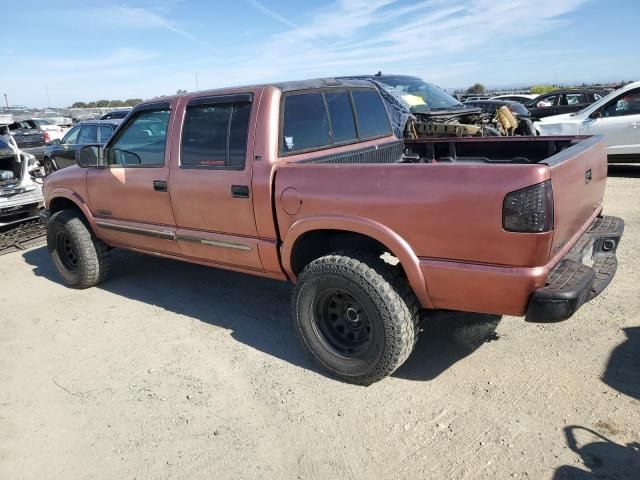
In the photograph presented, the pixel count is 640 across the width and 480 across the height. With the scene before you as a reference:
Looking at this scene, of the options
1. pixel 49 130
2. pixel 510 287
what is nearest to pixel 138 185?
pixel 510 287

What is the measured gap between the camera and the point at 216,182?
368 cm

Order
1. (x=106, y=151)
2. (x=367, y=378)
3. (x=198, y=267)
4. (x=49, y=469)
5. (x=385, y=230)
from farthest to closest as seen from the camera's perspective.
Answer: (x=198, y=267) < (x=106, y=151) < (x=367, y=378) < (x=385, y=230) < (x=49, y=469)

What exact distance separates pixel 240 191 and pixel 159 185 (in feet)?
3.18

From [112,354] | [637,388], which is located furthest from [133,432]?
[637,388]

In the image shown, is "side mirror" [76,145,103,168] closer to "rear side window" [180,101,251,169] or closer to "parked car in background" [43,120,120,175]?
"rear side window" [180,101,251,169]

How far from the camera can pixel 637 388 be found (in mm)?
2906

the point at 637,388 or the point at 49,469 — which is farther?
the point at 637,388

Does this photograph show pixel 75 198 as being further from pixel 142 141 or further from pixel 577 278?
pixel 577 278

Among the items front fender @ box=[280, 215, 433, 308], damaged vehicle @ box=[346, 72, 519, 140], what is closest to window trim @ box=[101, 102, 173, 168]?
front fender @ box=[280, 215, 433, 308]

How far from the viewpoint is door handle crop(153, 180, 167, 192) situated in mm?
4074

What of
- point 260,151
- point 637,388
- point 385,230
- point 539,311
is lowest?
point 637,388

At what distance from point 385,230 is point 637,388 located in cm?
172

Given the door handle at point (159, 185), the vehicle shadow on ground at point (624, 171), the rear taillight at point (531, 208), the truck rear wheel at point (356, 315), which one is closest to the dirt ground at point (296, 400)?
the truck rear wheel at point (356, 315)

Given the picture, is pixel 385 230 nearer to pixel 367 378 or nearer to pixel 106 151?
pixel 367 378
